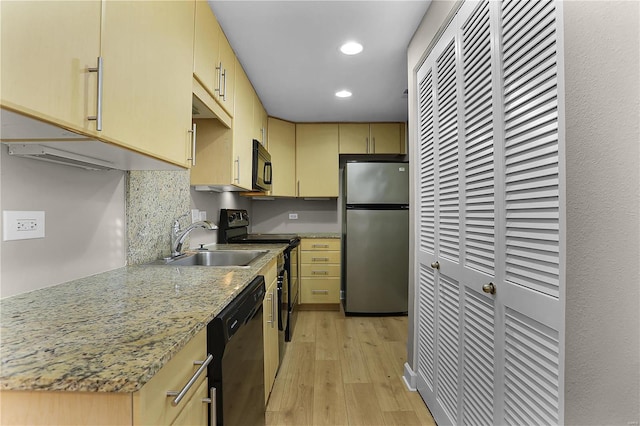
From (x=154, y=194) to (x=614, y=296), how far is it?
1.91m

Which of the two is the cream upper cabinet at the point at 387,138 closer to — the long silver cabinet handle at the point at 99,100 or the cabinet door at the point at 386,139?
the cabinet door at the point at 386,139

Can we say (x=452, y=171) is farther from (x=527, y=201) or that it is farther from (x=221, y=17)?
(x=221, y=17)

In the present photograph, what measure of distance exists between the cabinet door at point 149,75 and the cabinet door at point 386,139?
2835 mm

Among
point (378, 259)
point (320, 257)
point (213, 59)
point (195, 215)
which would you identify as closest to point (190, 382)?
point (213, 59)

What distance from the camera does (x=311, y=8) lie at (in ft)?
5.91

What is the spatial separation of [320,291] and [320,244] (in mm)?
560

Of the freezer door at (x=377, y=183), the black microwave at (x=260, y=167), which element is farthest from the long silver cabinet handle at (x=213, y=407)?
the freezer door at (x=377, y=183)

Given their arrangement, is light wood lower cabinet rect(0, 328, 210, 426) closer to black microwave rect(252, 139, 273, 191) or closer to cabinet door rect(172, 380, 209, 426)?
cabinet door rect(172, 380, 209, 426)

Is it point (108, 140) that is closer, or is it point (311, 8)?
point (108, 140)

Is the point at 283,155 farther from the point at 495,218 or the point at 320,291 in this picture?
the point at 495,218

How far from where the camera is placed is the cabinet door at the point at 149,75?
917 millimetres

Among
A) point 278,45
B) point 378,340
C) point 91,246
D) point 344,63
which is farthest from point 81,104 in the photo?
point 378,340

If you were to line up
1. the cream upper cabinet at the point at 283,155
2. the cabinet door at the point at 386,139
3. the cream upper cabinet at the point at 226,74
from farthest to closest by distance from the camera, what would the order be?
the cabinet door at the point at 386,139 → the cream upper cabinet at the point at 283,155 → the cream upper cabinet at the point at 226,74

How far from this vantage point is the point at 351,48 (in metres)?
2.22
